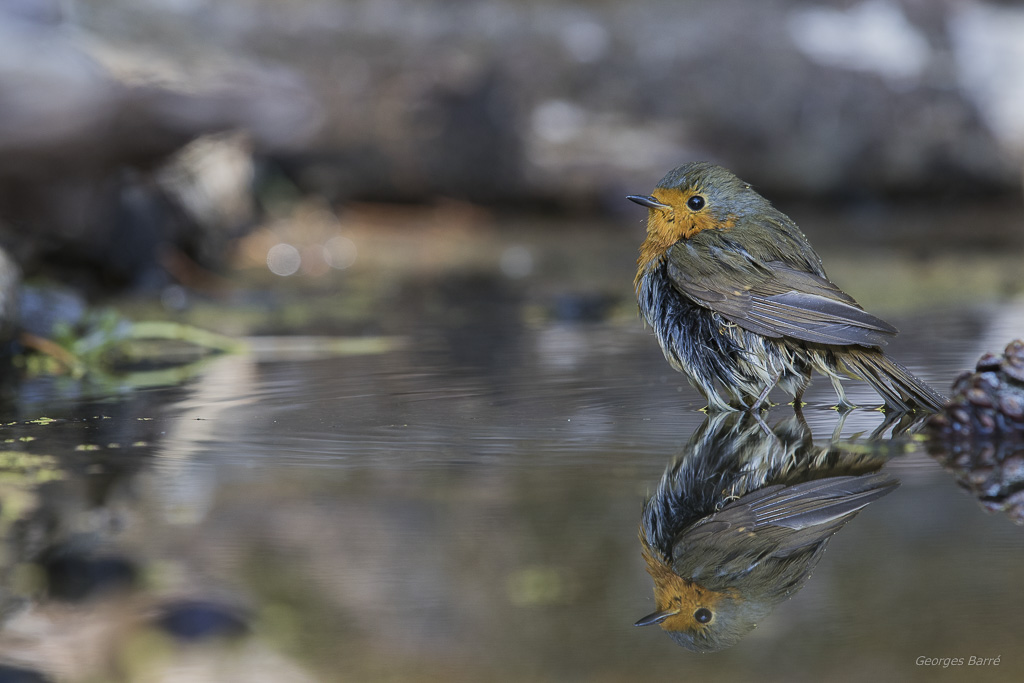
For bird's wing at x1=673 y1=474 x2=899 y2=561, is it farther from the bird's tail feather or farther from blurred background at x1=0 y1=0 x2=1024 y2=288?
blurred background at x1=0 y1=0 x2=1024 y2=288

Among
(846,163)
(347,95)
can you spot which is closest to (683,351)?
(347,95)

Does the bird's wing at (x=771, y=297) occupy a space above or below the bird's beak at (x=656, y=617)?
above

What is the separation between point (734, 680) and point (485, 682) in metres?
0.29

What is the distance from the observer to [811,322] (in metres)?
2.77

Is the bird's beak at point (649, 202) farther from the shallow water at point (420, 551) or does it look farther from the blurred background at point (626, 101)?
the blurred background at point (626, 101)

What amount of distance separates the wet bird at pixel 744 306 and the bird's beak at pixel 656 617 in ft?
4.36

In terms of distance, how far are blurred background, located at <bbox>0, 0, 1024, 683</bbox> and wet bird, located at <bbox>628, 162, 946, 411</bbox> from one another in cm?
13

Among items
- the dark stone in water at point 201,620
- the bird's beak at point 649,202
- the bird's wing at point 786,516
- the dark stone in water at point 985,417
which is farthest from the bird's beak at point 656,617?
the bird's beak at point 649,202

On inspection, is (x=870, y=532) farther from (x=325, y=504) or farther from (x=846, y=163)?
(x=846, y=163)

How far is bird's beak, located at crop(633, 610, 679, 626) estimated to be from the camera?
1509mm

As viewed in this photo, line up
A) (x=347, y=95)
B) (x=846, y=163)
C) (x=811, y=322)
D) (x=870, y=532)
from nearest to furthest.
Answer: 1. (x=870, y=532)
2. (x=811, y=322)
3. (x=347, y=95)
4. (x=846, y=163)

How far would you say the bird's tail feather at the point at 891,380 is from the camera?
106 inches

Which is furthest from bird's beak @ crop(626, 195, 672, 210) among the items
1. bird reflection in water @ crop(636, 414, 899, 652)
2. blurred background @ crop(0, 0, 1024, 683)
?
bird reflection in water @ crop(636, 414, 899, 652)

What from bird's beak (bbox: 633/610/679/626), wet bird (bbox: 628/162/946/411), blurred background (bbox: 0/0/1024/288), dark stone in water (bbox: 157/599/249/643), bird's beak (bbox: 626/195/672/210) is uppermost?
blurred background (bbox: 0/0/1024/288)
